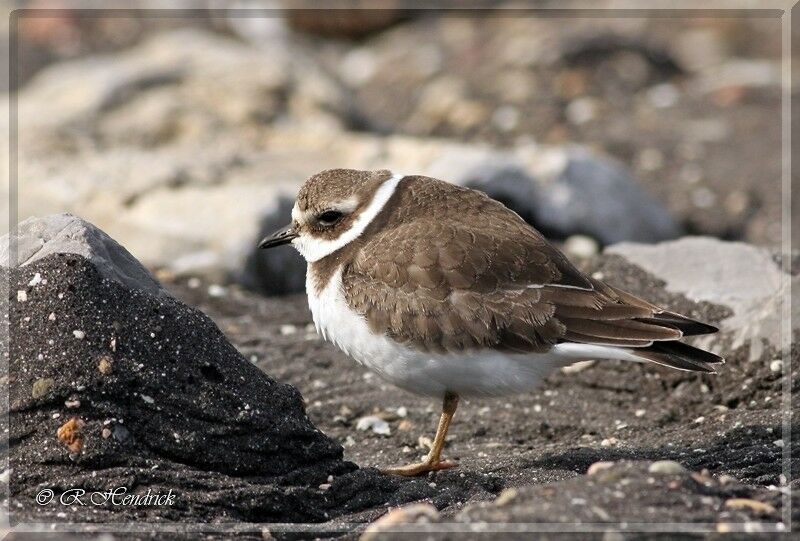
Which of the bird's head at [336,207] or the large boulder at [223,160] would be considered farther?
the large boulder at [223,160]

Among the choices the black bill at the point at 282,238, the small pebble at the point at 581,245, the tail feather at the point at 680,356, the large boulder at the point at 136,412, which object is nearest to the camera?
the large boulder at the point at 136,412

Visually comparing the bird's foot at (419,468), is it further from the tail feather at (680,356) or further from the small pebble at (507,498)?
the small pebble at (507,498)

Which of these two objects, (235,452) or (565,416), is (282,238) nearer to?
(235,452)

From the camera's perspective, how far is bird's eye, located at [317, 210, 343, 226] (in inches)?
244

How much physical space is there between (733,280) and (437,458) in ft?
9.18

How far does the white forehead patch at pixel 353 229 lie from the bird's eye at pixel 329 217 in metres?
0.04

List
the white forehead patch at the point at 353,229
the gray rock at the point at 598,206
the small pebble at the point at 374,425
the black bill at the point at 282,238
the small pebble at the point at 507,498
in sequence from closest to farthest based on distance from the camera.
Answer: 1. the small pebble at the point at 507,498
2. the white forehead patch at the point at 353,229
3. the black bill at the point at 282,238
4. the small pebble at the point at 374,425
5. the gray rock at the point at 598,206

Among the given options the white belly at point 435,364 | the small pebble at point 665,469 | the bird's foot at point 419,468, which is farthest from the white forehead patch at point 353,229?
the small pebble at point 665,469

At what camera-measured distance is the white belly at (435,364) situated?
550 cm

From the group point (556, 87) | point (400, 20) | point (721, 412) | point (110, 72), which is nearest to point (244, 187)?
point (110, 72)

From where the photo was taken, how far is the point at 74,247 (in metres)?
5.01

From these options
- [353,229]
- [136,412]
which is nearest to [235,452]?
[136,412]

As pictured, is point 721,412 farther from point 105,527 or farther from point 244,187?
point 244,187

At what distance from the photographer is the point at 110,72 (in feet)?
41.3
